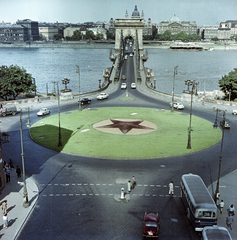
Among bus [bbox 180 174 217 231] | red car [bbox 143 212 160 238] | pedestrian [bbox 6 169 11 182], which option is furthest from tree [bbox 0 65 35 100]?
red car [bbox 143 212 160 238]

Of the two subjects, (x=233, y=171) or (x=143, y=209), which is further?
(x=233, y=171)

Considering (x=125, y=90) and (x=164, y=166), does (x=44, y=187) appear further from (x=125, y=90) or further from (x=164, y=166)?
(x=125, y=90)

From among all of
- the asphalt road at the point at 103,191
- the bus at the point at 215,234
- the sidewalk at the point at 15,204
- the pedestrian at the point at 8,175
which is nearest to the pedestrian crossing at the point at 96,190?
the asphalt road at the point at 103,191

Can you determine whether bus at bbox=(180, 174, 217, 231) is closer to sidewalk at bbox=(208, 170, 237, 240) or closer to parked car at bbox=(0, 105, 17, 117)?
sidewalk at bbox=(208, 170, 237, 240)

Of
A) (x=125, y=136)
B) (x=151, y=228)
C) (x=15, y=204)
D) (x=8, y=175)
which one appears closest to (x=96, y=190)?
(x=15, y=204)

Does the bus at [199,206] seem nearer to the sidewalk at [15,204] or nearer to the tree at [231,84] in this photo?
the sidewalk at [15,204]

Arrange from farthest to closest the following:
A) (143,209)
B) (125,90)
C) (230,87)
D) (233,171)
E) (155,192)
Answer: (125,90), (230,87), (233,171), (155,192), (143,209)

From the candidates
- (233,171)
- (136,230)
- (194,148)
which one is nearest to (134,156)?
(194,148)
